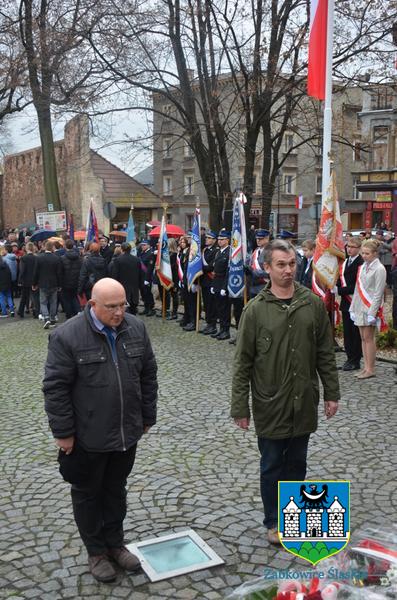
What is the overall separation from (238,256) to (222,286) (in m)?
0.78

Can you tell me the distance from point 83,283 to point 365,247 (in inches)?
306

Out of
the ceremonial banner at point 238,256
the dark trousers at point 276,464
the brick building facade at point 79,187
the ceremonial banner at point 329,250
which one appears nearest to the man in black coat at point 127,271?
the ceremonial banner at point 238,256

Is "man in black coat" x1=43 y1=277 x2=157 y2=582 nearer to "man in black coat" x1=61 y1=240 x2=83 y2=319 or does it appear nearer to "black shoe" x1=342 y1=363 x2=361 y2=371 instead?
"black shoe" x1=342 y1=363 x2=361 y2=371

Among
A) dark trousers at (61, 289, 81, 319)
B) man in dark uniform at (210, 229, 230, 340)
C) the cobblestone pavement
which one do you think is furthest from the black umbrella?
the cobblestone pavement

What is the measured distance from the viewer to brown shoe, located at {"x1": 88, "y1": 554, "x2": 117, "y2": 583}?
13.0 feet

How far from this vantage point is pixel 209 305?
13.9 metres

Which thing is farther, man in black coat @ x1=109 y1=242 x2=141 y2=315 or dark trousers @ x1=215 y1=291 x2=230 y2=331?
man in black coat @ x1=109 y1=242 x2=141 y2=315

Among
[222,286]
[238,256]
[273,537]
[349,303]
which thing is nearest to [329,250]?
[349,303]

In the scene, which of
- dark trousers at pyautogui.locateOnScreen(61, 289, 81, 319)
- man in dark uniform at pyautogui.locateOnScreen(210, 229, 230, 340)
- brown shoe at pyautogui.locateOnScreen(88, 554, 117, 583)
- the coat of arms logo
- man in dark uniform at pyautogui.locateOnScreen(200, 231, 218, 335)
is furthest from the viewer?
dark trousers at pyautogui.locateOnScreen(61, 289, 81, 319)

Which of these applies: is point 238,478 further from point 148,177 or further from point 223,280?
point 148,177

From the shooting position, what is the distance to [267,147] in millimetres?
19031

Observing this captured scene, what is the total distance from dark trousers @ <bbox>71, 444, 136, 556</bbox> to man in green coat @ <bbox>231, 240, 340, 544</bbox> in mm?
850

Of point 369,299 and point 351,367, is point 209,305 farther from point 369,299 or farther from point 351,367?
point 369,299

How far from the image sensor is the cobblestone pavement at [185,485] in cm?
405
